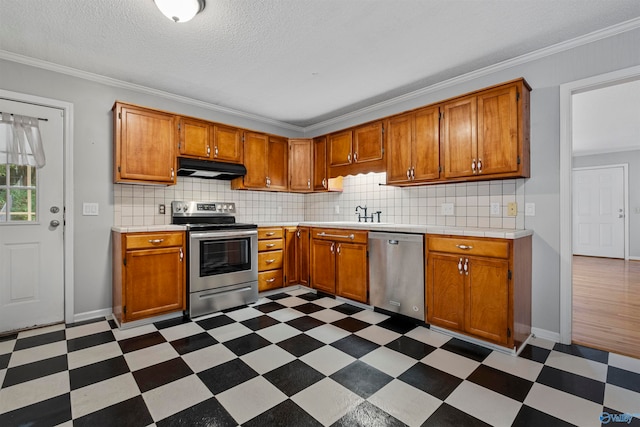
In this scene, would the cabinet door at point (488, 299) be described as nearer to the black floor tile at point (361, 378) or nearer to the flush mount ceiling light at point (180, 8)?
the black floor tile at point (361, 378)

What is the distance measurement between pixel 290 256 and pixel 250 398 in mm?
2360

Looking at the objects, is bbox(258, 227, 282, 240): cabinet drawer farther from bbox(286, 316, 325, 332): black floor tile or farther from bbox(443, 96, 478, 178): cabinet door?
bbox(443, 96, 478, 178): cabinet door

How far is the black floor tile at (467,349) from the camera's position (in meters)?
2.28

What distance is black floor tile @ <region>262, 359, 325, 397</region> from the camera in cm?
187

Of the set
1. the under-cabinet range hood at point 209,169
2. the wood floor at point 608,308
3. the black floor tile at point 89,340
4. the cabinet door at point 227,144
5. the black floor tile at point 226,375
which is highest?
the cabinet door at point 227,144

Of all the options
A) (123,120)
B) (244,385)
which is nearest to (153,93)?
(123,120)

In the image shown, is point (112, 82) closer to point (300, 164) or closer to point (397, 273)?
point (300, 164)

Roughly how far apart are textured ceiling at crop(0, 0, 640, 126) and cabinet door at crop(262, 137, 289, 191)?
102cm

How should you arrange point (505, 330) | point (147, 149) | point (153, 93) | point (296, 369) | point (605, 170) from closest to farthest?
1. point (296, 369)
2. point (505, 330)
3. point (147, 149)
4. point (153, 93)
5. point (605, 170)

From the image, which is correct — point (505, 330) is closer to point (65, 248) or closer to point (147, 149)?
point (147, 149)

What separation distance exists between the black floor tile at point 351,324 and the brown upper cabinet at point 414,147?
153 centimetres

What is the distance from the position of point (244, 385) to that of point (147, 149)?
8.16 ft

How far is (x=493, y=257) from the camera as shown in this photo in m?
2.37

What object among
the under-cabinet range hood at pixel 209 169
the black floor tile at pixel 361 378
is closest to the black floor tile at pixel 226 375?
the black floor tile at pixel 361 378
